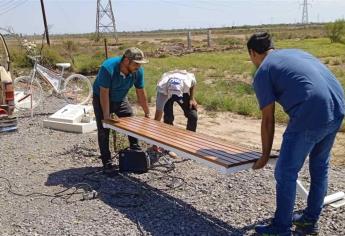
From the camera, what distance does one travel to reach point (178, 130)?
5.88m

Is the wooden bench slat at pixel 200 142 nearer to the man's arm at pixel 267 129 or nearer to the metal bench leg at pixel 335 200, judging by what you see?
the man's arm at pixel 267 129

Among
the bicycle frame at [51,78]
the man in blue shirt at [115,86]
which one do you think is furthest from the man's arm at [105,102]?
the bicycle frame at [51,78]

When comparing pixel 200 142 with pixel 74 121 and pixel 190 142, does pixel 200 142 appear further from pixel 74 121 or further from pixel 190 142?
pixel 74 121

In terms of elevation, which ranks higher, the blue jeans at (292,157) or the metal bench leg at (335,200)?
the blue jeans at (292,157)

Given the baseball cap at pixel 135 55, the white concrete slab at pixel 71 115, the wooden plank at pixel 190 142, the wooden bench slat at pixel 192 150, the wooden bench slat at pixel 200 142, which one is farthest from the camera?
the white concrete slab at pixel 71 115

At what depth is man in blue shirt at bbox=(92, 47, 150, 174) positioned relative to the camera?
225 inches

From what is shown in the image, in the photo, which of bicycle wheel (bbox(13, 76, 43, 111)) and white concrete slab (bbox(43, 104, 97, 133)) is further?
bicycle wheel (bbox(13, 76, 43, 111))

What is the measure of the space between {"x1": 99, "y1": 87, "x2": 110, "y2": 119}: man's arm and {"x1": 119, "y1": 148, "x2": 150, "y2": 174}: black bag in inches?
18.7

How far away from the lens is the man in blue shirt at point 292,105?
375 cm

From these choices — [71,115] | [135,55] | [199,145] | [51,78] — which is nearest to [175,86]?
[135,55]

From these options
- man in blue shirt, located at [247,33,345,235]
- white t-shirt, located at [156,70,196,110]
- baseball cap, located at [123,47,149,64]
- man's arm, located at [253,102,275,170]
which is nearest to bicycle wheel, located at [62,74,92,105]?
white t-shirt, located at [156,70,196,110]

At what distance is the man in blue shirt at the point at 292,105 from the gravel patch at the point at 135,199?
72 centimetres

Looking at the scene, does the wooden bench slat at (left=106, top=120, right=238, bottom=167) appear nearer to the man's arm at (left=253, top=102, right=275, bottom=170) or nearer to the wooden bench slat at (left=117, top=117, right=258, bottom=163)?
the wooden bench slat at (left=117, top=117, right=258, bottom=163)

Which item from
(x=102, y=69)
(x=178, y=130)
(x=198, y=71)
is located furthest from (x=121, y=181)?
(x=198, y=71)
